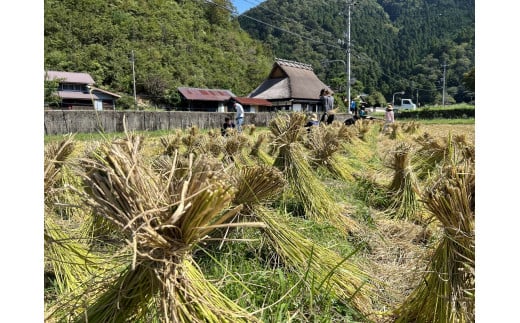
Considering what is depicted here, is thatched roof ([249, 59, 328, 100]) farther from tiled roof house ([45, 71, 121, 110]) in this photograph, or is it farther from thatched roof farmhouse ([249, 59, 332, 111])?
tiled roof house ([45, 71, 121, 110])

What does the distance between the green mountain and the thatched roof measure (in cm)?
412

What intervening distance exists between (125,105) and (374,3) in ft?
227

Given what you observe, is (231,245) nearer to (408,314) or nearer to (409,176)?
(408,314)

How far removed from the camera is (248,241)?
2084mm

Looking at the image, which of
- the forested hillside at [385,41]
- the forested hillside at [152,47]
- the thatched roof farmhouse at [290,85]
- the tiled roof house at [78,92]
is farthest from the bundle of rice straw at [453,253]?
the forested hillside at [385,41]

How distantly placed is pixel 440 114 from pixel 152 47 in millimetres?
40292

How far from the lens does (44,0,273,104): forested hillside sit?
4422 cm

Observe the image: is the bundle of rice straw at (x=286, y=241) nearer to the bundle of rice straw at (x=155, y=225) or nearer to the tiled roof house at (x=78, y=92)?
the bundle of rice straw at (x=155, y=225)

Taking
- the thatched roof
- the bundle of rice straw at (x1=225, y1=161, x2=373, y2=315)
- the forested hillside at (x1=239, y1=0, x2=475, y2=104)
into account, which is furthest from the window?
the bundle of rice straw at (x1=225, y1=161, x2=373, y2=315)

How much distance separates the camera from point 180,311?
1.10 metres

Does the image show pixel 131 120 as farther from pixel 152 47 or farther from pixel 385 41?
A: pixel 385 41

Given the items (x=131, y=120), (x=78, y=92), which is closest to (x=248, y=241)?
(x=131, y=120)

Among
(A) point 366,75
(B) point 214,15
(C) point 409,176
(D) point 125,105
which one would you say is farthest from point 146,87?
(A) point 366,75

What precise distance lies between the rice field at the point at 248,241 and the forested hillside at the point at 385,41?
56.0 metres
